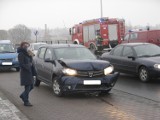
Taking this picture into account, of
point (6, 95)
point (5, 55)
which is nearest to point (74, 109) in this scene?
point (6, 95)

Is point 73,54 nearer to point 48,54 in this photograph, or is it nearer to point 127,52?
point 48,54

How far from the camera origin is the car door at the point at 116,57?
14.3m

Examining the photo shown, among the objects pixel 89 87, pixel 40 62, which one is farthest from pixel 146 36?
pixel 89 87

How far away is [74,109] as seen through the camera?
830 centimetres

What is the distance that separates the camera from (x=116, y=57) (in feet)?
47.8

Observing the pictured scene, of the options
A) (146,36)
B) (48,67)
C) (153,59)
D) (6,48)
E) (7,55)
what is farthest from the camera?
(146,36)

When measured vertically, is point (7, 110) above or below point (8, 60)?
below

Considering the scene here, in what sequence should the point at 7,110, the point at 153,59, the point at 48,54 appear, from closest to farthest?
the point at 7,110 → the point at 48,54 → the point at 153,59

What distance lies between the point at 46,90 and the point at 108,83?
250 centimetres

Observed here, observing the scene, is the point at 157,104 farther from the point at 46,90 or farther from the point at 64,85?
the point at 46,90

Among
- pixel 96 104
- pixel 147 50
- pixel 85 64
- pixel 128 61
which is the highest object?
pixel 147 50

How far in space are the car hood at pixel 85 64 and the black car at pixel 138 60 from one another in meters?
2.97

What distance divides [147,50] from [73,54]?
12.9 feet

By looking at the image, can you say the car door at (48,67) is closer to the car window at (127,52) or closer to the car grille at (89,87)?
the car grille at (89,87)
